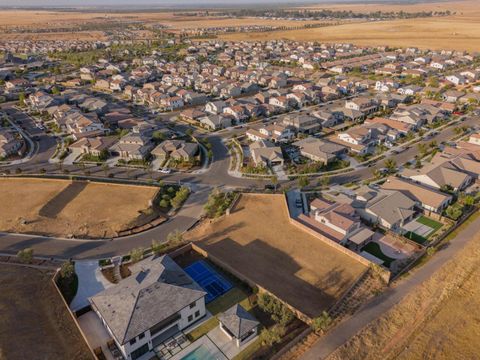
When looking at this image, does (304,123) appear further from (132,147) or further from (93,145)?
(93,145)

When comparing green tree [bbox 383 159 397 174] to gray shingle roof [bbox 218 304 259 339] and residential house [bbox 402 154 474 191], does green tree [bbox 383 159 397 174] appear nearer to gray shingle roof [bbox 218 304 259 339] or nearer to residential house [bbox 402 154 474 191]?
residential house [bbox 402 154 474 191]

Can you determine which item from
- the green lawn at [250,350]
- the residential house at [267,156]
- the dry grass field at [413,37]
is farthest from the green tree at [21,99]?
the dry grass field at [413,37]

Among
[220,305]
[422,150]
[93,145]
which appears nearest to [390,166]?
[422,150]

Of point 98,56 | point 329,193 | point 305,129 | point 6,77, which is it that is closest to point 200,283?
point 329,193

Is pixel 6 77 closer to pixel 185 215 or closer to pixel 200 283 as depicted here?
pixel 185 215

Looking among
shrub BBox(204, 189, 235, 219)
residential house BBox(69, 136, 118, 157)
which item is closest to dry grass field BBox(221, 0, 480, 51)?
shrub BBox(204, 189, 235, 219)

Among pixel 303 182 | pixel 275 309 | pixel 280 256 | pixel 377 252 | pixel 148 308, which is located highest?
pixel 148 308
